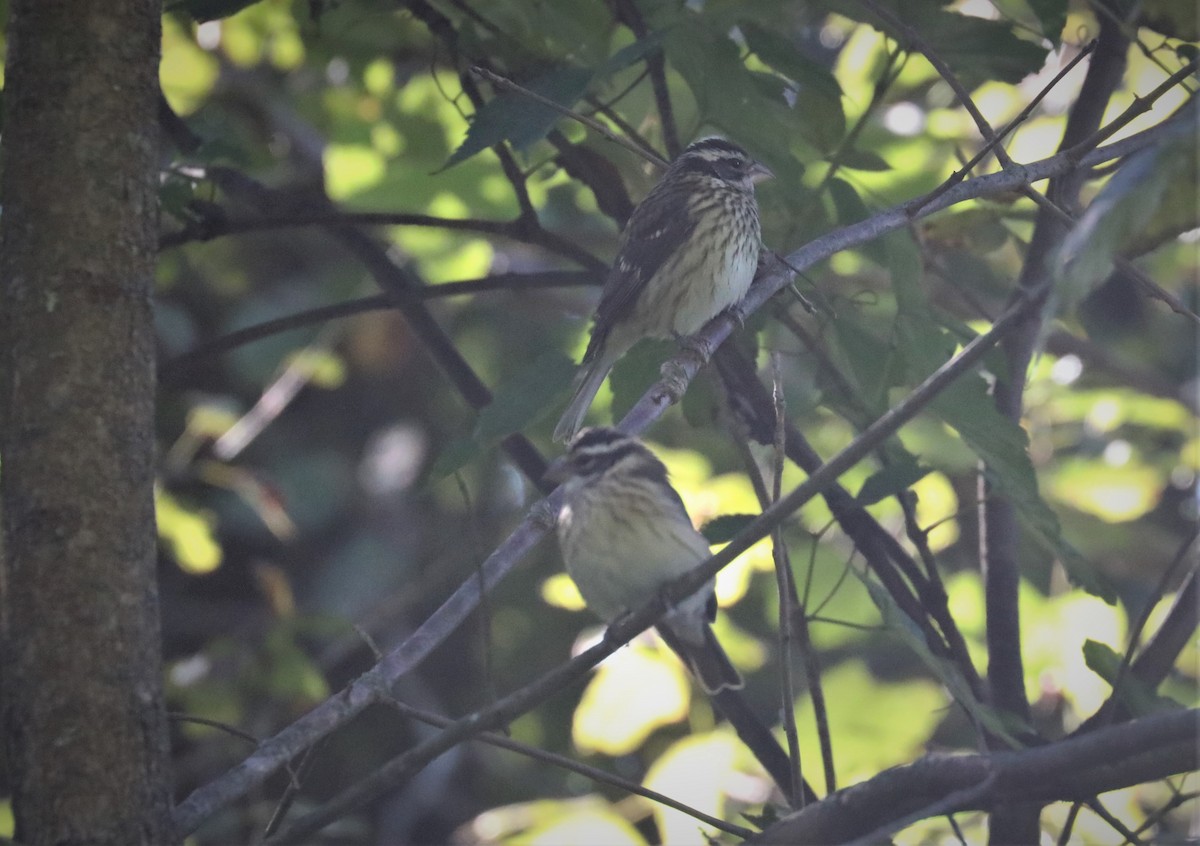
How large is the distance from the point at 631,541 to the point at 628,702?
0.80m

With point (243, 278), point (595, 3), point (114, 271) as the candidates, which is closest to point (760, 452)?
point (595, 3)

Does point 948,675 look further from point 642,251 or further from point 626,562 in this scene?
point 642,251

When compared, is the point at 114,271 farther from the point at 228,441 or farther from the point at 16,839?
the point at 228,441

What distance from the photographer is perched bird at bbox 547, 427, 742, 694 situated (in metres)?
4.15

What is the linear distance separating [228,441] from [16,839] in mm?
4751

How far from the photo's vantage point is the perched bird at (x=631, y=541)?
13.6 ft

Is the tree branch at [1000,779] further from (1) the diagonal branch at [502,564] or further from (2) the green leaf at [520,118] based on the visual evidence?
(2) the green leaf at [520,118]

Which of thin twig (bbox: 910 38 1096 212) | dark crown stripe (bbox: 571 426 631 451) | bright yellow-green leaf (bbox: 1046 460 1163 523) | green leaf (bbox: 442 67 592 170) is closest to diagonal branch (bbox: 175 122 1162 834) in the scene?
thin twig (bbox: 910 38 1096 212)

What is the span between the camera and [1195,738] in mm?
2012

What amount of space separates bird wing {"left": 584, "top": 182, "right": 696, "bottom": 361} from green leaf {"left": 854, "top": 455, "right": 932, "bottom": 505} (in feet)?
4.67

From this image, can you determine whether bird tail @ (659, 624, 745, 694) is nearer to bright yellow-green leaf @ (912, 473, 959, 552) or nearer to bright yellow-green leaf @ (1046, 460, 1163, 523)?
bright yellow-green leaf @ (912, 473, 959, 552)

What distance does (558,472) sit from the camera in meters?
3.79

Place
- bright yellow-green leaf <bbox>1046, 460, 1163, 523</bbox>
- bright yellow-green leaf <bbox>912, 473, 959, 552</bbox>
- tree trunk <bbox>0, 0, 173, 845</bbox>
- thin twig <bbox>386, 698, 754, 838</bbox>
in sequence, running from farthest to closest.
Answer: bright yellow-green leaf <bbox>1046, 460, 1163, 523</bbox>
bright yellow-green leaf <bbox>912, 473, 959, 552</bbox>
thin twig <bbox>386, 698, 754, 838</bbox>
tree trunk <bbox>0, 0, 173, 845</bbox>

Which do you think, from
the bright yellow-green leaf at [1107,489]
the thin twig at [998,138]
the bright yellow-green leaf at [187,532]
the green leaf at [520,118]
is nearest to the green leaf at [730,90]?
the green leaf at [520,118]
